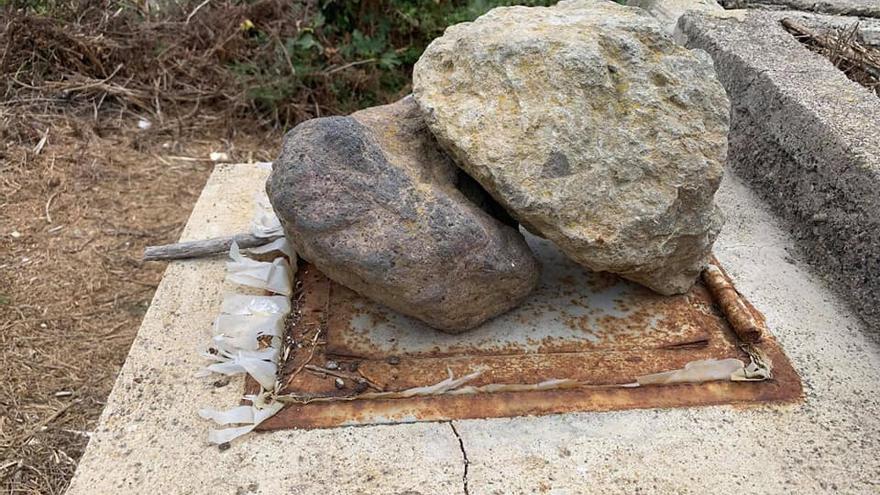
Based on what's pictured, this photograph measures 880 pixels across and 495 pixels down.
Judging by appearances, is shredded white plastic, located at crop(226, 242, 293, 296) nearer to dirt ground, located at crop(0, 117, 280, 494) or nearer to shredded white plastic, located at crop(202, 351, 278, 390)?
shredded white plastic, located at crop(202, 351, 278, 390)

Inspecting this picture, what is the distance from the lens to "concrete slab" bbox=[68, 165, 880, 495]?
1545 mm

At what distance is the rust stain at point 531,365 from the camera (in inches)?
66.6

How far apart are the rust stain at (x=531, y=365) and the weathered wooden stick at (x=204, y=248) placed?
1.16 feet

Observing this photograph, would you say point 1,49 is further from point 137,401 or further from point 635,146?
point 635,146

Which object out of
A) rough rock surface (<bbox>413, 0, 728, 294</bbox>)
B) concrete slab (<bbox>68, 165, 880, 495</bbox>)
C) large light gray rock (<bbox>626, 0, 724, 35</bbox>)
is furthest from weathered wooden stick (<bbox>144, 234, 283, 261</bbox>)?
large light gray rock (<bbox>626, 0, 724, 35</bbox>)

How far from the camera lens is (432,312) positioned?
1.71 meters

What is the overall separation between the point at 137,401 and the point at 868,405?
1.73 m

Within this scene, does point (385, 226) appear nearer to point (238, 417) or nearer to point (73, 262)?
point (238, 417)

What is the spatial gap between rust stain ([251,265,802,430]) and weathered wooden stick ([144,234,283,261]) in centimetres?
35

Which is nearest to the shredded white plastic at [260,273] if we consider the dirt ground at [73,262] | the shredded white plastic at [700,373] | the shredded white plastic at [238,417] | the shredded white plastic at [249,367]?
the shredded white plastic at [249,367]

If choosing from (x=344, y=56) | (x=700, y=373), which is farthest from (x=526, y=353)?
(x=344, y=56)

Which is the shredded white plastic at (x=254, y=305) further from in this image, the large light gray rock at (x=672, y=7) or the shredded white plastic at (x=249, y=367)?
the large light gray rock at (x=672, y=7)

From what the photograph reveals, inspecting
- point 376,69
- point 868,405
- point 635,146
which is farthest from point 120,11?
point 868,405

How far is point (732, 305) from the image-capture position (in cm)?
196
